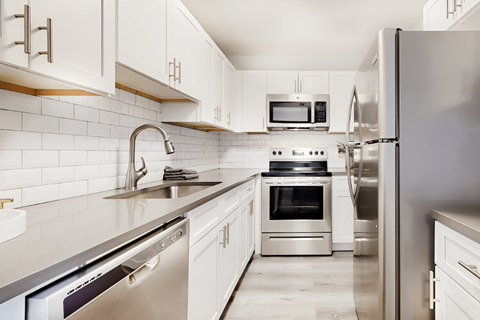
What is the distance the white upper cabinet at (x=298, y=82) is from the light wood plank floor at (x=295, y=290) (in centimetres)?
199

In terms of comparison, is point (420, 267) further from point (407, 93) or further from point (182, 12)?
point (182, 12)

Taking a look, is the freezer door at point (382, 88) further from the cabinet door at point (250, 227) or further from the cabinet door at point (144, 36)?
the cabinet door at point (250, 227)

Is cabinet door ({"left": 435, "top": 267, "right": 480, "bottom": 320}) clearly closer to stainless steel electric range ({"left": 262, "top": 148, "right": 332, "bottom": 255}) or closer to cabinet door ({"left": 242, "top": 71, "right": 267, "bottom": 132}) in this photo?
stainless steel electric range ({"left": 262, "top": 148, "right": 332, "bottom": 255})

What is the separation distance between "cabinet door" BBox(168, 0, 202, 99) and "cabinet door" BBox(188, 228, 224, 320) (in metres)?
0.98

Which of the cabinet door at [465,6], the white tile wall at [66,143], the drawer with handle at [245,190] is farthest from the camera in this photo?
the drawer with handle at [245,190]

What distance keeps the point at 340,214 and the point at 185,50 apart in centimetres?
245

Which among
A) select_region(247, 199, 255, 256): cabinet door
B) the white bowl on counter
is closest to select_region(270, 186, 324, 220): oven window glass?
select_region(247, 199, 255, 256): cabinet door

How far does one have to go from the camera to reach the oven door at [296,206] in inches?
128

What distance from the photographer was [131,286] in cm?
82

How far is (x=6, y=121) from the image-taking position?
109 centimetres

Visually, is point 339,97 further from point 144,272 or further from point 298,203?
point 144,272

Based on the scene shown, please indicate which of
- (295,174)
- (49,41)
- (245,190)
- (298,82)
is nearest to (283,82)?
(298,82)

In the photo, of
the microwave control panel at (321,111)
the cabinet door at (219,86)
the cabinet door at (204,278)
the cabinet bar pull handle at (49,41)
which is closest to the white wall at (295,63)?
the microwave control panel at (321,111)

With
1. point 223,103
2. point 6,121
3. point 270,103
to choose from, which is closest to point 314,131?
point 270,103
